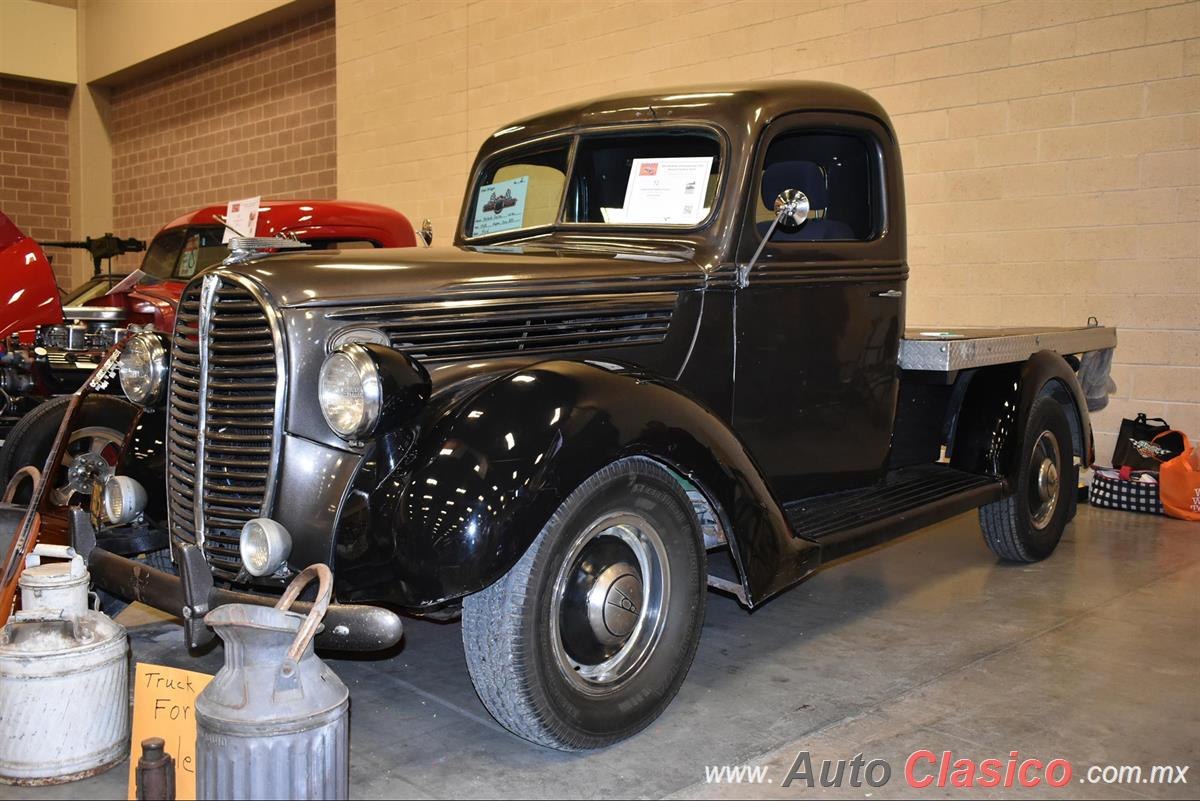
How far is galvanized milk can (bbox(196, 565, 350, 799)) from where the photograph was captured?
202 cm

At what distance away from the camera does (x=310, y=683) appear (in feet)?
6.89

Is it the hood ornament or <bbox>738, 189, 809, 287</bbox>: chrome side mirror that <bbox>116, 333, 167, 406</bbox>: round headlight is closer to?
the hood ornament

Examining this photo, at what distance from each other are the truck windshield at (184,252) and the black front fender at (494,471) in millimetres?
5505

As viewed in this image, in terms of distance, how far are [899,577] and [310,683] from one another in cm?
270

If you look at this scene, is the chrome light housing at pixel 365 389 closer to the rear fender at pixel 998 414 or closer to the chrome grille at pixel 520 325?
the chrome grille at pixel 520 325

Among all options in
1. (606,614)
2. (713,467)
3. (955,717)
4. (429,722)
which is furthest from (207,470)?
(955,717)

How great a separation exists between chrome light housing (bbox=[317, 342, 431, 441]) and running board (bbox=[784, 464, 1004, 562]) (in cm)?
121

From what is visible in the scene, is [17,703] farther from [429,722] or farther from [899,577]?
[899,577]

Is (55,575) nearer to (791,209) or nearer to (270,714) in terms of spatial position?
(270,714)

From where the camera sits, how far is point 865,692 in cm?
289

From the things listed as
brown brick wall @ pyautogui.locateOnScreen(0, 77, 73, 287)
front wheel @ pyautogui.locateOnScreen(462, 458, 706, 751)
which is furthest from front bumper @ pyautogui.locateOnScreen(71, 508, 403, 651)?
brown brick wall @ pyautogui.locateOnScreen(0, 77, 73, 287)

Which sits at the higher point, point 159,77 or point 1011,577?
point 159,77

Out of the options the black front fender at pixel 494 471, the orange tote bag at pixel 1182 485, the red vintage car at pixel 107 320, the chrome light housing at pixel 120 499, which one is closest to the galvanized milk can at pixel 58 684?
the chrome light housing at pixel 120 499

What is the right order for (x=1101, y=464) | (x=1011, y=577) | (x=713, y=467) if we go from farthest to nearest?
(x=1101, y=464), (x=1011, y=577), (x=713, y=467)
